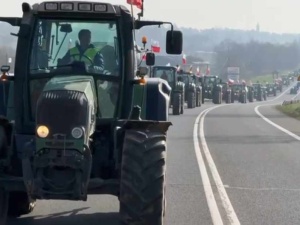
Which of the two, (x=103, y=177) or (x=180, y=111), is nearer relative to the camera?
(x=103, y=177)

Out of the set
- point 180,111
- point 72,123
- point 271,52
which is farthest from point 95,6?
point 271,52

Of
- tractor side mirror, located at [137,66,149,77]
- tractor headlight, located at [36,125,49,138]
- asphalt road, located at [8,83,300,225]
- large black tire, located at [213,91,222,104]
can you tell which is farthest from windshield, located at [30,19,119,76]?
large black tire, located at [213,91,222,104]

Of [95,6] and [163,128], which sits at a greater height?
[95,6]

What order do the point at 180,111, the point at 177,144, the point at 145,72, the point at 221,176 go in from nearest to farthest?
the point at 145,72 < the point at 221,176 < the point at 177,144 < the point at 180,111

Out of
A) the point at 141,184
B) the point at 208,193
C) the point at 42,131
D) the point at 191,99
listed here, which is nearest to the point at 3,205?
the point at 42,131

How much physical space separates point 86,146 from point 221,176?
720 centimetres

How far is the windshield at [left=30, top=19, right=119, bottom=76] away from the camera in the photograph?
11172 millimetres

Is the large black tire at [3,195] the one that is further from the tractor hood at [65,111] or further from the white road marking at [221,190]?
the white road marking at [221,190]

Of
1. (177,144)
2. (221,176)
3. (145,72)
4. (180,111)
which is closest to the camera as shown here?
(145,72)

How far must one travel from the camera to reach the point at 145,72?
11.3 m

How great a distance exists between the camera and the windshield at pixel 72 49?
36.4ft

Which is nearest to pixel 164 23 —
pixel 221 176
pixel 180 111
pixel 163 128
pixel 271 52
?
pixel 163 128

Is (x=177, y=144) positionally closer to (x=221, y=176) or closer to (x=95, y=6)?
(x=221, y=176)

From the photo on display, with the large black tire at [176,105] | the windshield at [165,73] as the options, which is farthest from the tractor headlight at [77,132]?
the windshield at [165,73]
